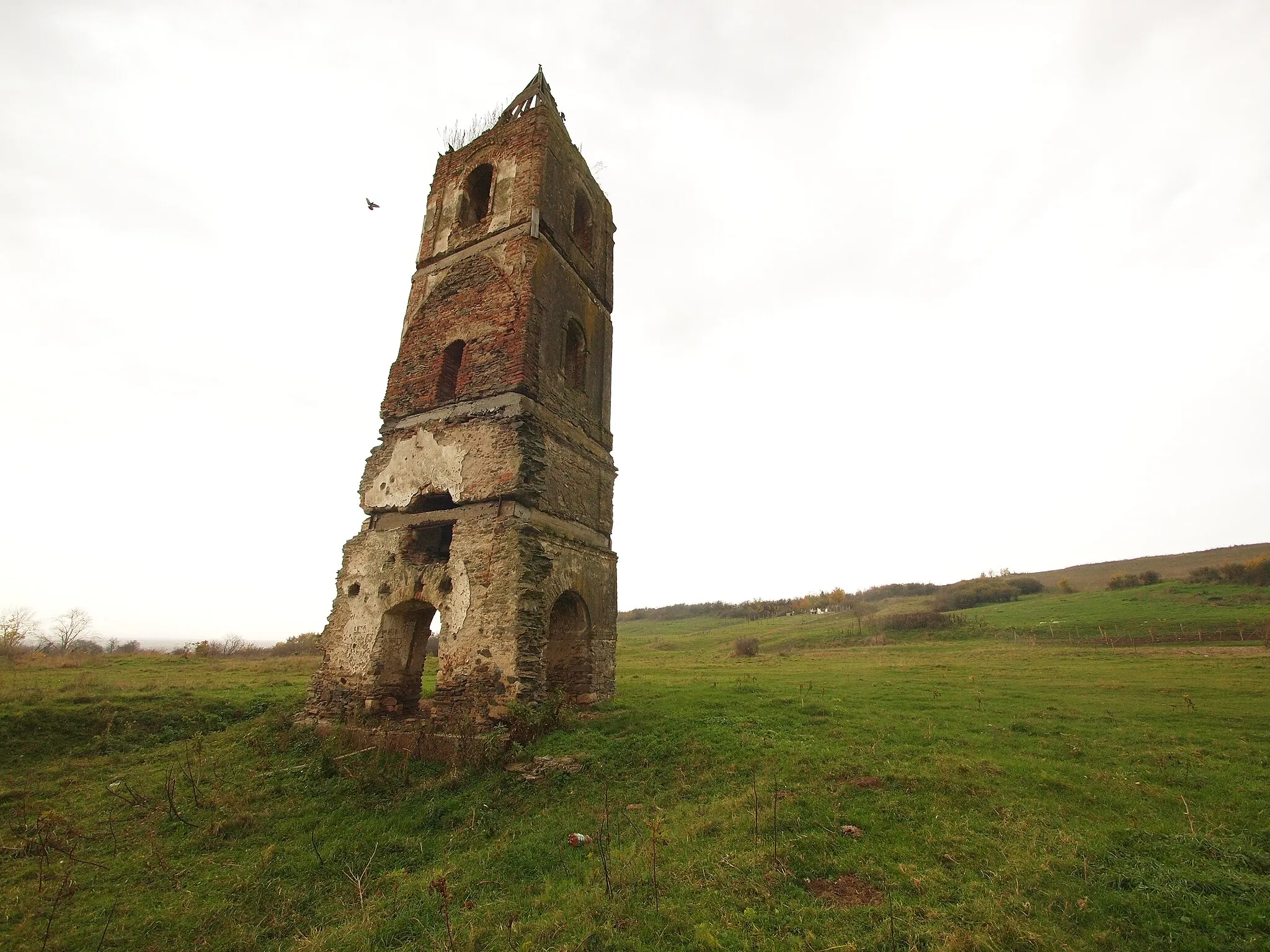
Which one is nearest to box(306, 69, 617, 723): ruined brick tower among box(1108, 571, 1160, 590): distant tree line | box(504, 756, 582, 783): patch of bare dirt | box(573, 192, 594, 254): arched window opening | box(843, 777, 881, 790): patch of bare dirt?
box(573, 192, 594, 254): arched window opening

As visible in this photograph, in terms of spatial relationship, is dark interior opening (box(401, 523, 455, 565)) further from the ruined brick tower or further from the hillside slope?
the hillside slope

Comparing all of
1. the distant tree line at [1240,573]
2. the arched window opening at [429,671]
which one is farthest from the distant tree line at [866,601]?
the arched window opening at [429,671]

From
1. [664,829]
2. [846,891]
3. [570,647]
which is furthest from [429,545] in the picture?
[846,891]

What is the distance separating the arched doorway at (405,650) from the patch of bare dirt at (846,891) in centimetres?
763

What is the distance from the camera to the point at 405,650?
10758 millimetres

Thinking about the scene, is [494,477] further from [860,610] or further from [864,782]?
[860,610]

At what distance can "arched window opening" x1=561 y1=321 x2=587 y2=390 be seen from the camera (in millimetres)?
12758

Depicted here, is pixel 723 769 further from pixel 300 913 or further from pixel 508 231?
pixel 508 231

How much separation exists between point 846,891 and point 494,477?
7.62 metres

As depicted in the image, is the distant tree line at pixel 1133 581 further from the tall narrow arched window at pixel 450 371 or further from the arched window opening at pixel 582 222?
the tall narrow arched window at pixel 450 371

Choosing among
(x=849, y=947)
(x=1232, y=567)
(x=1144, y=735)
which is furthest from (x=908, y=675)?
(x=1232, y=567)

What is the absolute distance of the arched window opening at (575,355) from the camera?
502 inches

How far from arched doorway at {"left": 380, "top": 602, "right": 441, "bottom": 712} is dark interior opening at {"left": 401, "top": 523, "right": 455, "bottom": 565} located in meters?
0.82

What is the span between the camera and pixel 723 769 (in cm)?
791
